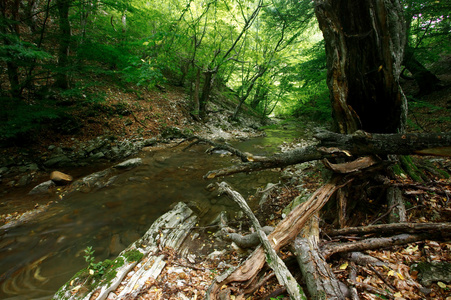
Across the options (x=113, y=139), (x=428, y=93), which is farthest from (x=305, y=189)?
(x=428, y=93)

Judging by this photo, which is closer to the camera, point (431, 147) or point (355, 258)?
point (355, 258)

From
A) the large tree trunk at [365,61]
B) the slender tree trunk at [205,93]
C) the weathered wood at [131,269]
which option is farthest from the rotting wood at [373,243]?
the slender tree trunk at [205,93]

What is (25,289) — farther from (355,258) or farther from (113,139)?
(113,139)

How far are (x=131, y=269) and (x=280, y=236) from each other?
2.21 m

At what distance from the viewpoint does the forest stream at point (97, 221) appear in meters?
3.07

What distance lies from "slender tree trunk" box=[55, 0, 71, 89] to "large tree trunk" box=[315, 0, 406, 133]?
813 centimetres

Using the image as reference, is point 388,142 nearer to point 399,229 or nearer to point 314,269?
point 399,229

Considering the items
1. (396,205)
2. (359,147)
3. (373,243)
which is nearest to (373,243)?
(373,243)

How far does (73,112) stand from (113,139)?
2.28 m

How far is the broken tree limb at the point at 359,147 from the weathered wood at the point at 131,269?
159 centimetres

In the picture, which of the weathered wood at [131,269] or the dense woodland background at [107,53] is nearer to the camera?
the weathered wood at [131,269]

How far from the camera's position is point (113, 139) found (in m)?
8.98

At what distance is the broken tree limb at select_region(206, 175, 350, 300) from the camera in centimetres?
196

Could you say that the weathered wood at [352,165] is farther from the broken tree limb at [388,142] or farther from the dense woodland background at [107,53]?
the dense woodland background at [107,53]
